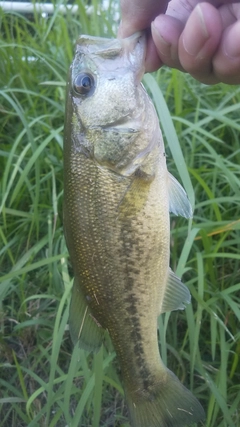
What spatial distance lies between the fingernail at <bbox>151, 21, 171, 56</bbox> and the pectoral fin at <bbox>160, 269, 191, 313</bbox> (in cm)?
71

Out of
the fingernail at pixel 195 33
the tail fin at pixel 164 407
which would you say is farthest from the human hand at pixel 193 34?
the tail fin at pixel 164 407

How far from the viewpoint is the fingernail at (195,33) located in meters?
1.31

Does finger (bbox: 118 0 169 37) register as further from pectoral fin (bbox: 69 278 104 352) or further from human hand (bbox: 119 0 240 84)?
pectoral fin (bbox: 69 278 104 352)

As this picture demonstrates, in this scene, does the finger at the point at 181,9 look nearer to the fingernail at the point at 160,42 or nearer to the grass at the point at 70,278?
the fingernail at the point at 160,42

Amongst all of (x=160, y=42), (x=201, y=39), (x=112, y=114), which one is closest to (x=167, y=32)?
(x=160, y=42)

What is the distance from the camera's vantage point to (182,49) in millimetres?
1439

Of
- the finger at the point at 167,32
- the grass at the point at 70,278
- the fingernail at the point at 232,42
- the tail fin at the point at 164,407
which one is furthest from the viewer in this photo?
the grass at the point at 70,278

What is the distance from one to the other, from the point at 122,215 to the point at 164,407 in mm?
638

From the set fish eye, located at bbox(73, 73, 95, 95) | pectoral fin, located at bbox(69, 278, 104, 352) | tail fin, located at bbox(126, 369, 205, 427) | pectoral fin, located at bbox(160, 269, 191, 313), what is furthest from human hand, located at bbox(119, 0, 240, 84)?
tail fin, located at bbox(126, 369, 205, 427)

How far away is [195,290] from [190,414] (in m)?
0.58

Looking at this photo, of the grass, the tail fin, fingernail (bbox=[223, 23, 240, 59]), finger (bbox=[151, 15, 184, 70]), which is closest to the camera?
fingernail (bbox=[223, 23, 240, 59])

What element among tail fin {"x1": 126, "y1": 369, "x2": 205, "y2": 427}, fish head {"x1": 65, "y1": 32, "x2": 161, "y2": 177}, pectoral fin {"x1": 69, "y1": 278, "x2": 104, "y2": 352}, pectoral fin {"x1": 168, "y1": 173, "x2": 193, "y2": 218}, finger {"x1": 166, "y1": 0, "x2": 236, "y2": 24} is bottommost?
tail fin {"x1": 126, "y1": 369, "x2": 205, "y2": 427}

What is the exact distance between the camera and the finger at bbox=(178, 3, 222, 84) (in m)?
1.31

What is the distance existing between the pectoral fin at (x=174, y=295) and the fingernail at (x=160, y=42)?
2.32ft
